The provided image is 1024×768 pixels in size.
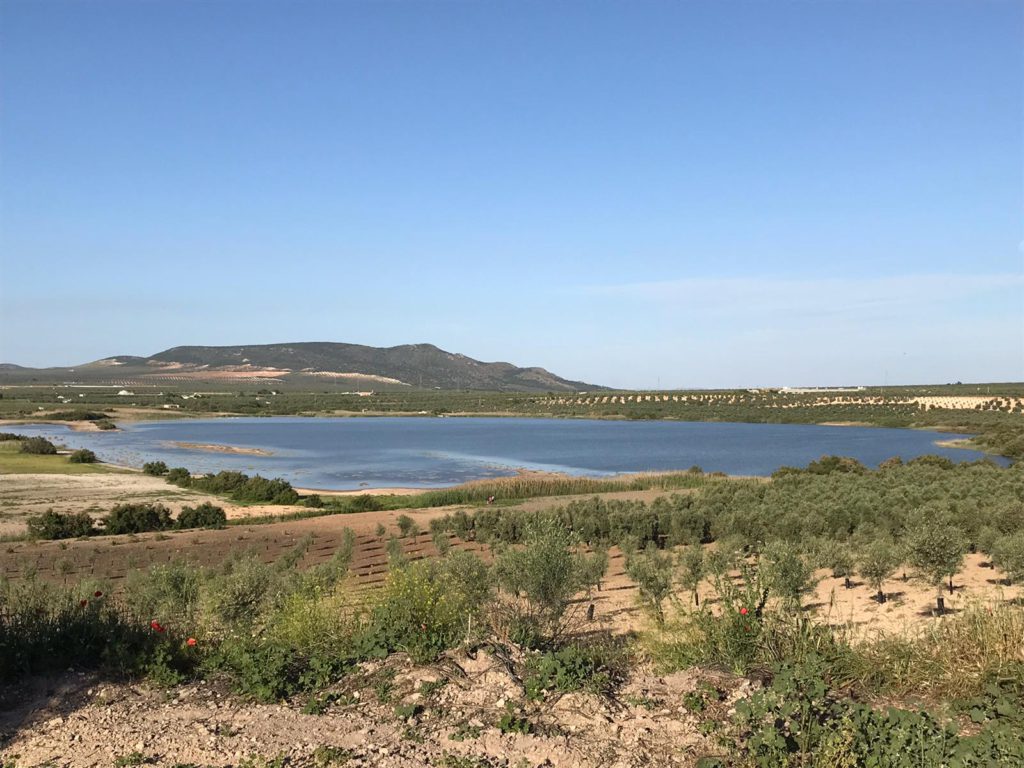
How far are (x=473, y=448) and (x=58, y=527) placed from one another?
53493 millimetres

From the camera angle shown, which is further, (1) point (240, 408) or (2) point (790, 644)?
(1) point (240, 408)

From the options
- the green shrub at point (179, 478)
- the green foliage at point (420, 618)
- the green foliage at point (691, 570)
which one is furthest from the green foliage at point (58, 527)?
the green foliage at point (420, 618)

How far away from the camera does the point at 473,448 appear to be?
266 ft

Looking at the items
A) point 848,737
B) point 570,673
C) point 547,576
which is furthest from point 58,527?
point 848,737

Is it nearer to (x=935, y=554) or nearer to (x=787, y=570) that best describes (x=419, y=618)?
(x=787, y=570)

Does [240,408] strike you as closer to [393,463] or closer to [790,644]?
[393,463]

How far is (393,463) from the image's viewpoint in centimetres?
6525

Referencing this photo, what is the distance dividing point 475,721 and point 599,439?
86.5 metres

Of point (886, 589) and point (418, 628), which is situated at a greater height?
point (418, 628)

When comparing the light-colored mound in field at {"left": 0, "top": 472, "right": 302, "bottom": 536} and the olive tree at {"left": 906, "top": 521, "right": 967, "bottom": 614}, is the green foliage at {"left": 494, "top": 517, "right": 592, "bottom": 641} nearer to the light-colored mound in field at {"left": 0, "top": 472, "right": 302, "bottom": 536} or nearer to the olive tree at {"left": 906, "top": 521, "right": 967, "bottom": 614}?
the olive tree at {"left": 906, "top": 521, "right": 967, "bottom": 614}

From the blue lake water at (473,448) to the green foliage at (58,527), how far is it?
20315 millimetres

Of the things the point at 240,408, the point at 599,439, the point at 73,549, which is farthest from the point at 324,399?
the point at 73,549

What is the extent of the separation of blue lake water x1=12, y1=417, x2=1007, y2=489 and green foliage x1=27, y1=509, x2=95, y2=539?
2031 centimetres

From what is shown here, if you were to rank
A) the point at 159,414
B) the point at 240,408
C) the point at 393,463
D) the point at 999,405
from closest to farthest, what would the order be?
the point at 393,463, the point at 999,405, the point at 159,414, the point at 240,408
